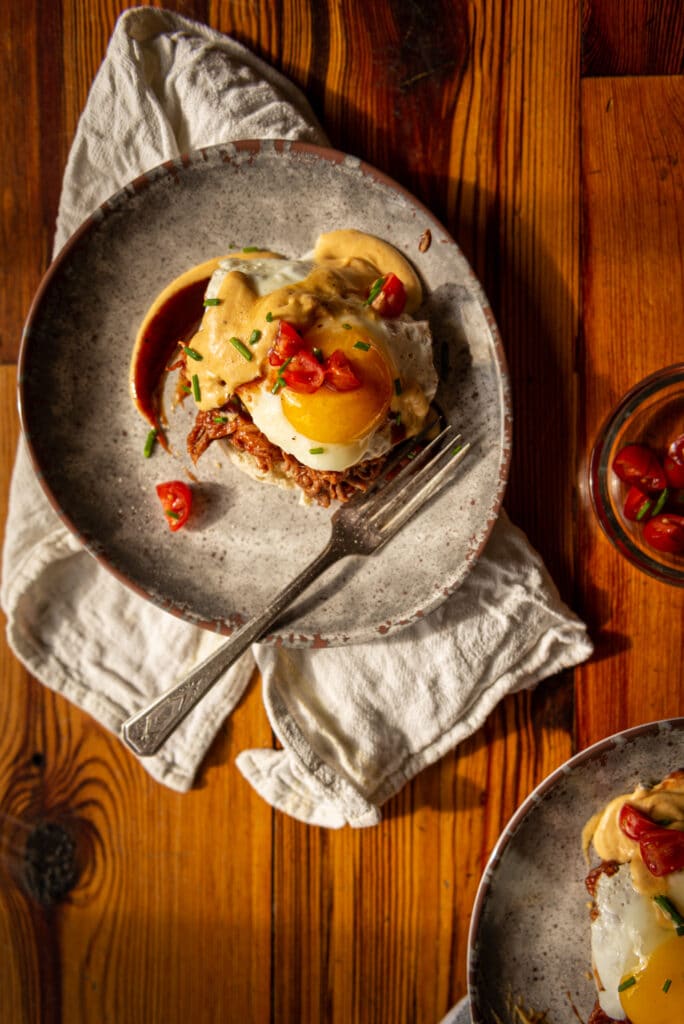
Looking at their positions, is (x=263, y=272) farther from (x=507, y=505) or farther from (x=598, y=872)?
(x=598, y=872)

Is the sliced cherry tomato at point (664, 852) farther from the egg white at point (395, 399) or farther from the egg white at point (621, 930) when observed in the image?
the egg white at point (395, 399)

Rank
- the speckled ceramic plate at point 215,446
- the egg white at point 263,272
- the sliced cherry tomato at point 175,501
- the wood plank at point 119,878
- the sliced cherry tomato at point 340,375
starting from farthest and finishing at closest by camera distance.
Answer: the wood plank at point 119,878 < the sliced cherry tomato at point 175,501 < the speckled ceramic plate at point 215,446 < the egg white at point 263,272 < the sliced cherry tomato at point 340,375

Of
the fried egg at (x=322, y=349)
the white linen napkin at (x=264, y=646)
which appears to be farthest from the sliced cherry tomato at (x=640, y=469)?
the fried egg at (x=322, y=349)

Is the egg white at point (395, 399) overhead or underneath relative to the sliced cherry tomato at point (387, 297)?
underneath

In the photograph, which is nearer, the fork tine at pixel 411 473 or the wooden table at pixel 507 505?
the fork tine at pixel 411 473

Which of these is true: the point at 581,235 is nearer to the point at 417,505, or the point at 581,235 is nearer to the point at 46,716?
the point at 417,505

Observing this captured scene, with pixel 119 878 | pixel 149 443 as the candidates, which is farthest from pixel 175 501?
pixel 119 878

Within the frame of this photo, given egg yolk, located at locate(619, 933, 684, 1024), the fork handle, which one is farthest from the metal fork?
egg yolk, located at locate(619, 933, 684, 1024)
